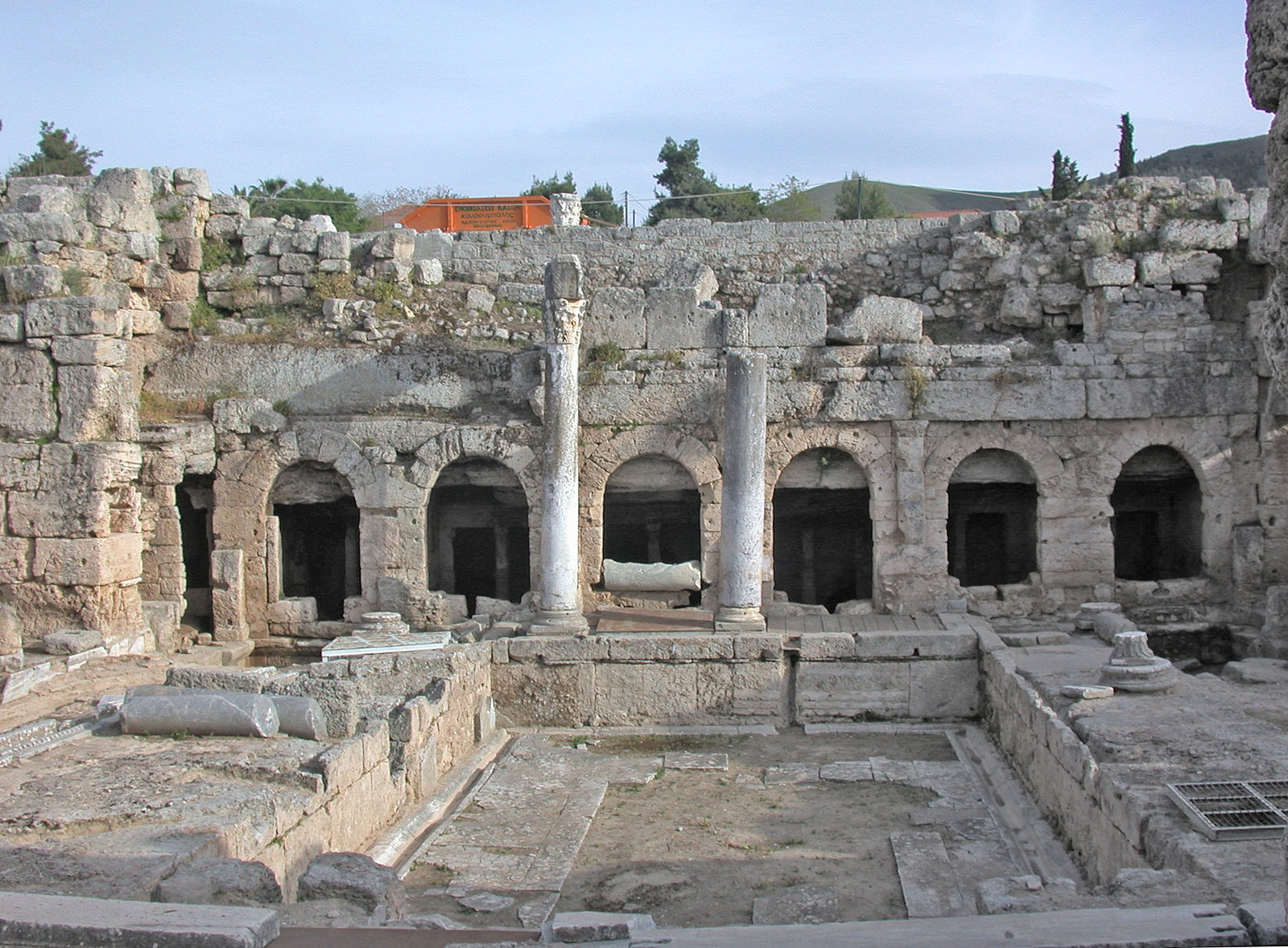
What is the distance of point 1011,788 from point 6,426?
38.8 feet

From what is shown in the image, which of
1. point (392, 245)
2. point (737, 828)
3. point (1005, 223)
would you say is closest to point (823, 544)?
point (1005, 223)

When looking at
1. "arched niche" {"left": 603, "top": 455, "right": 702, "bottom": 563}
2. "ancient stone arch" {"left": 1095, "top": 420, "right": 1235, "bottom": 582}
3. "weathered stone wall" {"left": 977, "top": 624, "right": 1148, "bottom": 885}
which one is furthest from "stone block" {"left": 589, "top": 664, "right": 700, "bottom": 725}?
"ancient stone arch" {"left": 1095, "top": 420, "right": 1235, "bottom": 582}

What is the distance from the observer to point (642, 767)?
12914 mm

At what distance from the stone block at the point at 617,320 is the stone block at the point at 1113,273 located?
6043mm

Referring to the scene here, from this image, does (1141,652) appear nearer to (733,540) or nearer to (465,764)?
(733,540)

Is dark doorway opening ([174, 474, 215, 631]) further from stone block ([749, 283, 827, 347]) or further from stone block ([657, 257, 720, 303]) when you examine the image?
stone block ([749, 283, 827, 347])

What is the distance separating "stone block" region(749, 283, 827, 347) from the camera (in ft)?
53.8

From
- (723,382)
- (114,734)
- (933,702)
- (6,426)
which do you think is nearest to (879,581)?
(933,702)

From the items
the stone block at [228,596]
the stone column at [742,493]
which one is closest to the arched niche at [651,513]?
the stone column at [742,493]

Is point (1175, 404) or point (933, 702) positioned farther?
point (1175, 404)

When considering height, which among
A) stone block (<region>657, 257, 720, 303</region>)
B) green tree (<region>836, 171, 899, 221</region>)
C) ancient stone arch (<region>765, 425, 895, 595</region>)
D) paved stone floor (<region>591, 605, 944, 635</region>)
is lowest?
paved stone floor (<region>591, 605, 944, 635</region>)

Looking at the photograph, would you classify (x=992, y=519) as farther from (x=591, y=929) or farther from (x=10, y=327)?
(x=591, y=929)

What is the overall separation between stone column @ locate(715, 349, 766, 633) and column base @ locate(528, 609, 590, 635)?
5.41 feet

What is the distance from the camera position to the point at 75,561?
14375 millimetres
